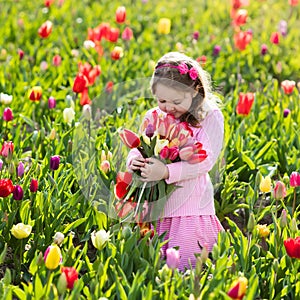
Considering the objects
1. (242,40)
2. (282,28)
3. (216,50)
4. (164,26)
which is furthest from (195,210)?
(282,28)

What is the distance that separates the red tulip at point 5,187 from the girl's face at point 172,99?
2.23 feet

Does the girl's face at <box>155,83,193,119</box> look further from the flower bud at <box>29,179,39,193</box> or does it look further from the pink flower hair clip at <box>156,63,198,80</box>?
the flower bud at <box>29,179,39,193</box>

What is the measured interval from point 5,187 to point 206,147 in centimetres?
82

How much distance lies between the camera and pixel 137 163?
2871mm

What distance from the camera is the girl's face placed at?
2.93m

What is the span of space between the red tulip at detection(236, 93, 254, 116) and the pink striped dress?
0.82 m

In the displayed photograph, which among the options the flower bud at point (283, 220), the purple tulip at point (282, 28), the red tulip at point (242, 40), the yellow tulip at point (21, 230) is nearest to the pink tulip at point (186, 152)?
the flower bud at point (283, 220)

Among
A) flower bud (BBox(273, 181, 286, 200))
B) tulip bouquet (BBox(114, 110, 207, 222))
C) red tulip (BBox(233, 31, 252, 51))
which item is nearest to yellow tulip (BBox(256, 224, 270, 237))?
flower bud (BBox(273, 181, 286, 200))

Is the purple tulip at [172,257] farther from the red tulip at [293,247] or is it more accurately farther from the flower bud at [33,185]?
the flower bud at [33,185]

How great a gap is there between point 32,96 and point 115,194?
107 centimetres

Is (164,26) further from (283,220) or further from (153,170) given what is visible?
(283,220)

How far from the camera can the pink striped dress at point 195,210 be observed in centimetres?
302

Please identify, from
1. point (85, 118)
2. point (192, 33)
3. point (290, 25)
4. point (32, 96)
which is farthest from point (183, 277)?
point (290, 25)

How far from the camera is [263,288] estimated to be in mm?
2676
